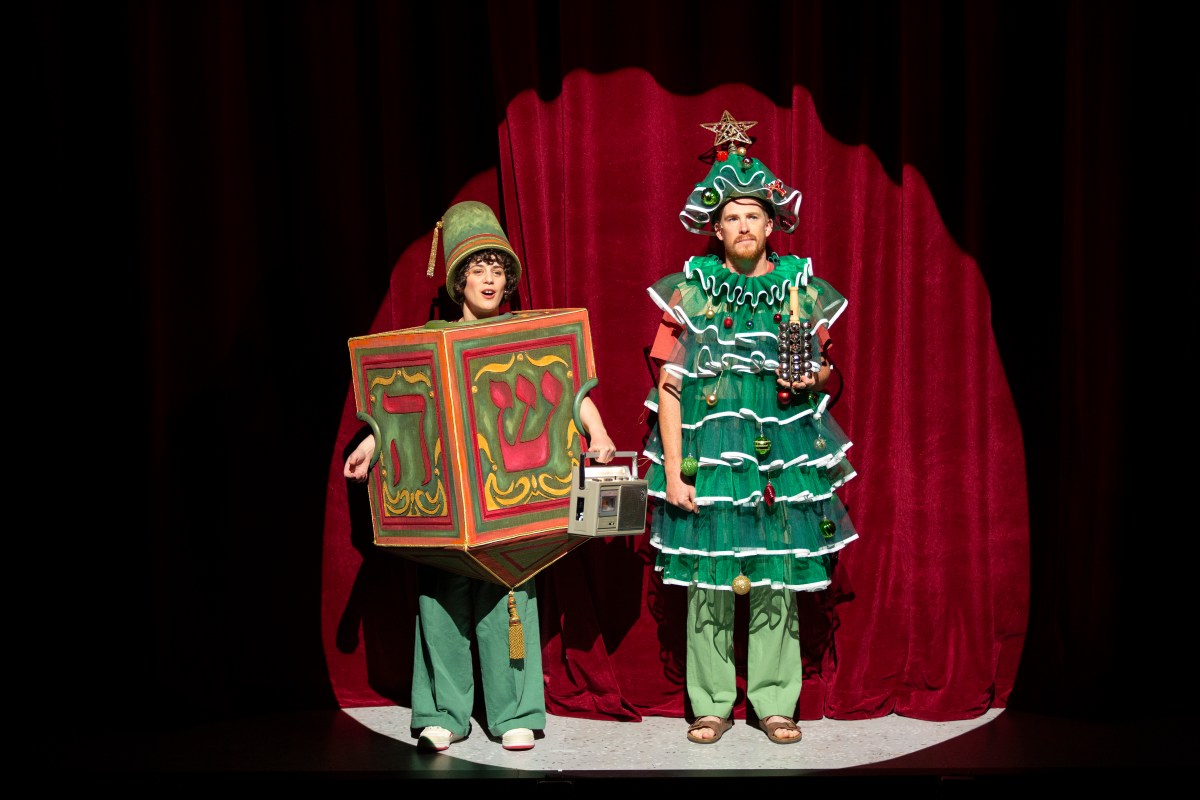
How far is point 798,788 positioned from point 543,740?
1.50 metres

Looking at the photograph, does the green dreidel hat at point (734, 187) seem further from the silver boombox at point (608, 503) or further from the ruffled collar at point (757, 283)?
the silver boombox at point (608, 503)

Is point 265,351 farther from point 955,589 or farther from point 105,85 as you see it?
point 955,589

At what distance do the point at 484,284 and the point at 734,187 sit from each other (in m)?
0.82

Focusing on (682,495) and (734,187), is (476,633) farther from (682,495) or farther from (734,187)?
(734,187)

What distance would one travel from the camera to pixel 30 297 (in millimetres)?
4430

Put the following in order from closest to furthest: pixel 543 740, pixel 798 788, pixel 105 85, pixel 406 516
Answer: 1. pixel 798 788
2. pixel 406 516
3. pixel 543 740
4. pixel 105 85

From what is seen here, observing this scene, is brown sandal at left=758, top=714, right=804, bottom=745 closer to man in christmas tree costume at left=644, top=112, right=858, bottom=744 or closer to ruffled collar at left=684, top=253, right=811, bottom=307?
man in christmas tree costume at left=644, top=112, right=858, bottom=744

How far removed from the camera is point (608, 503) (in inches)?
150

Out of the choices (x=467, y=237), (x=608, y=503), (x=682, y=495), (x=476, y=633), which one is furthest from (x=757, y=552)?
(x=467, y=237)

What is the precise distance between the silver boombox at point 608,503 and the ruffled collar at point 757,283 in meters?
0.64

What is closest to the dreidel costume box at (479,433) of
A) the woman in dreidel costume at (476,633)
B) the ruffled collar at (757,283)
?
the woman in dreidel costume at (476,633)

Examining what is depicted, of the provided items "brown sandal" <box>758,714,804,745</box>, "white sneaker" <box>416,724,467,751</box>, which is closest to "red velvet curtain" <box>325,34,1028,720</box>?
"brown sandal" <box>758,714,804,745</box>

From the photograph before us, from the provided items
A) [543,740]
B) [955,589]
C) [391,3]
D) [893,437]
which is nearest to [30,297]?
[391,3]

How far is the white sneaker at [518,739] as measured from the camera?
4.05 meters
